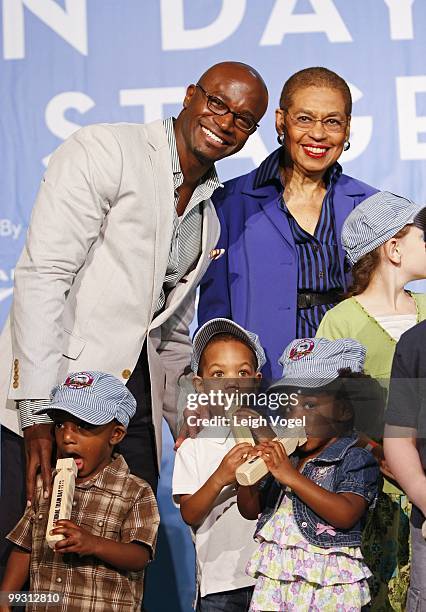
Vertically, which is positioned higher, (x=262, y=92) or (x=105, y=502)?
(x=262, y=92)

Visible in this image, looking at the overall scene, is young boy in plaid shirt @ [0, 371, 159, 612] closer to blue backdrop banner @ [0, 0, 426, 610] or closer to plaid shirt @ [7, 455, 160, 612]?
plaid shirt @ [7, 455, 160, 612]

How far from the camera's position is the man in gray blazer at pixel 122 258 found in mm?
2479

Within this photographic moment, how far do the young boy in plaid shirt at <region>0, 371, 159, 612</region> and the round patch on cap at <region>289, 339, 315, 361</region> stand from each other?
0.40m

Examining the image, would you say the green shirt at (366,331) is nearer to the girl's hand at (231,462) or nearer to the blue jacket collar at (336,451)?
the blue jacket collar at (336,451)

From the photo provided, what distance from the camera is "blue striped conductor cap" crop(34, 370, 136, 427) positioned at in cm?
242

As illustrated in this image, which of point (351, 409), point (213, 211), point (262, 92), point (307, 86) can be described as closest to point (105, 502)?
point (351, 409)

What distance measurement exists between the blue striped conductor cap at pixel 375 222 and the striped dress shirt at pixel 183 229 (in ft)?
1.26

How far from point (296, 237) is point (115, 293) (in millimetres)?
726

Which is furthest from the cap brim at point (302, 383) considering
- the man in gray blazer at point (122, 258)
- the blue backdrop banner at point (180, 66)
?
the blue backdrop banner at point (180, 66)

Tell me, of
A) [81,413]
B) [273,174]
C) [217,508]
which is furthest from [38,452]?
[273,174]

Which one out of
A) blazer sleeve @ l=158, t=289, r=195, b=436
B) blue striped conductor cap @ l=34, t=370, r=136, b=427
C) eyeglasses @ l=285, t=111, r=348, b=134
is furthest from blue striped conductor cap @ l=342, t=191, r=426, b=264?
blue striped conductor cap @ l=34, t=370, r=136, b=427

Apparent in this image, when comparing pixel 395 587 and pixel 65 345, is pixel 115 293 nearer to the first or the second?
pixel 65 345

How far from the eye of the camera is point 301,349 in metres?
2.57

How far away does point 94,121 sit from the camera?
4148mm
